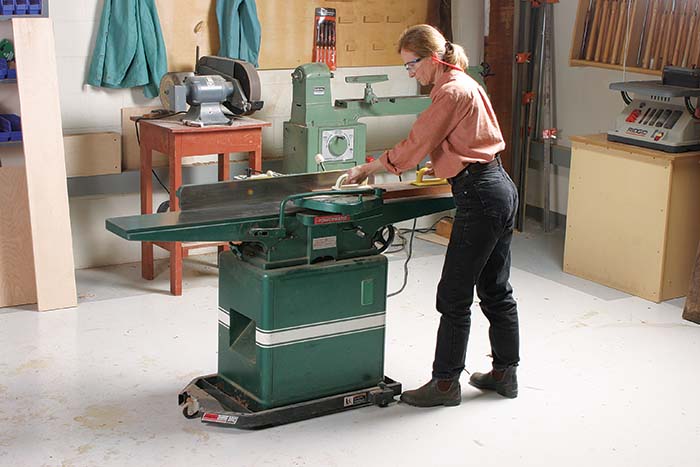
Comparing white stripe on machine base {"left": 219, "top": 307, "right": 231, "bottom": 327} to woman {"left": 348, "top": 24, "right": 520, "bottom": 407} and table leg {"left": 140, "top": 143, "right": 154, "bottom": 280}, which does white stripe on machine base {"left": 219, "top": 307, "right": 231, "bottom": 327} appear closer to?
woman {"left": 348, "top": 24, "right": 520, "bottom": 407}

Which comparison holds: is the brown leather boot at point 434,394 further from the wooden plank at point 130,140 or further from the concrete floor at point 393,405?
the wooden plank at point 130,140

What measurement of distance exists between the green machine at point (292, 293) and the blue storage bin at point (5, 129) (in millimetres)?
1521

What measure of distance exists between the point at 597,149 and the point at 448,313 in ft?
6.74

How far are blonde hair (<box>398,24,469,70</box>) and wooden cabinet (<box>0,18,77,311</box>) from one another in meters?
1.93

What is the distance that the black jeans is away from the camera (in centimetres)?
353

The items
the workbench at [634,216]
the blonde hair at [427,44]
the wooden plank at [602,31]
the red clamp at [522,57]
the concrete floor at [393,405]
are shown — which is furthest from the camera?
the red clamp at [522,57]

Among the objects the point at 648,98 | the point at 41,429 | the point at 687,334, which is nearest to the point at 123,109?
the point at 41,429

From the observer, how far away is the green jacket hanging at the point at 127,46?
5141 mm

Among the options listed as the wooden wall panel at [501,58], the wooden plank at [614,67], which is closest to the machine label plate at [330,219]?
the wooden plank at [614,67]

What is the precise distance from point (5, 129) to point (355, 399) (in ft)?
7.30

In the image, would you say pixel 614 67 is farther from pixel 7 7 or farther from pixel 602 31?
pixel 7 7

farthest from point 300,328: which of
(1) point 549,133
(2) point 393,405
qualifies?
(1) point 549,133

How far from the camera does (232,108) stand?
5070mm

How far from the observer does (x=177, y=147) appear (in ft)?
15.7
